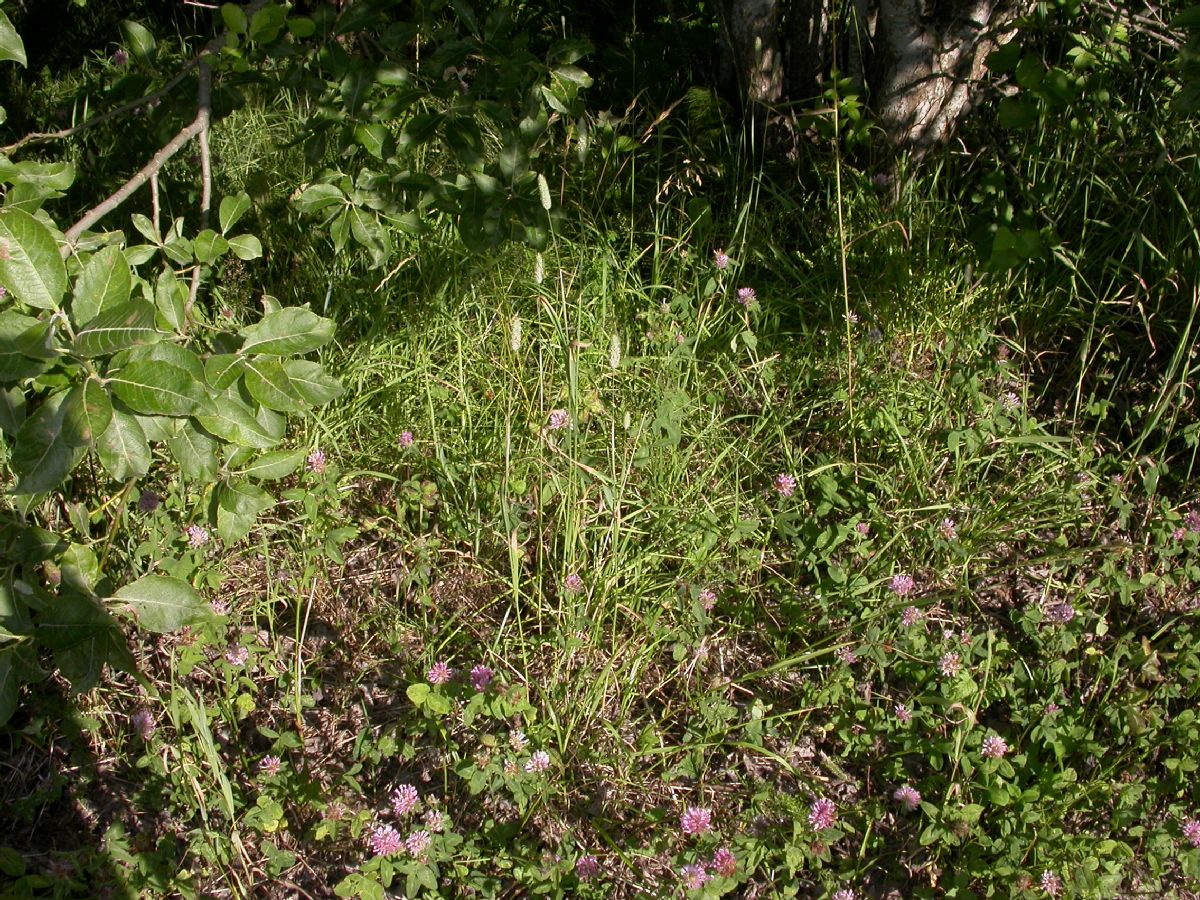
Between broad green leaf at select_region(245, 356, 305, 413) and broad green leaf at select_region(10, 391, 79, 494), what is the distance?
30 centimetres

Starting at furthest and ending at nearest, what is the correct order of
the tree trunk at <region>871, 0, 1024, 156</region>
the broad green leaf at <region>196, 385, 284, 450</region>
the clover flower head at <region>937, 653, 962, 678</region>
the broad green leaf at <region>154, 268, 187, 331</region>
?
the tree trunk at <region>871, 0, 1024, 156</region>
the clover flower head at <region>937, 653, 962, 678</region>
the broad green leaf at <region>154, 268, 187, 331</region>
the broad green leaf at <region>196, 385, 284, 450</region>

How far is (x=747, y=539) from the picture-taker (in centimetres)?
251

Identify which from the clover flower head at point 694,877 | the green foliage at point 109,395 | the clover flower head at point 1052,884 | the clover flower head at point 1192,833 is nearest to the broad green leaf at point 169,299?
the green foliage at point 109,395

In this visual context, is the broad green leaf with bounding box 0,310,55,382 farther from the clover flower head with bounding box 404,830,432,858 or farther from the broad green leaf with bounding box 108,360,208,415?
the clover flower head with bounding box 404,830,432,858

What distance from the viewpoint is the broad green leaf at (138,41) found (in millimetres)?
2092

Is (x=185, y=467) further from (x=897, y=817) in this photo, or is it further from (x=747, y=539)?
(x=897, y=817)

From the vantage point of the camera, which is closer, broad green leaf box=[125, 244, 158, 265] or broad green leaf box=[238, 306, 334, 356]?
broad green leaf box=[238, 306, 334, 356]

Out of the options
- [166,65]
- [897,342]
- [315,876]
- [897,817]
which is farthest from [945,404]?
[166,65]

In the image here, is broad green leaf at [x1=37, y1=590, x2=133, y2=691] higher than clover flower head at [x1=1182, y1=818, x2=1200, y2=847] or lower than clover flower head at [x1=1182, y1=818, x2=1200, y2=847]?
higher

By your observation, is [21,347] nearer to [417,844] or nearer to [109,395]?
[109,395]

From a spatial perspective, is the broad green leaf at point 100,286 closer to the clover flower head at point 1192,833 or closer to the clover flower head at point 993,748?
the clover flower head at point 993,748

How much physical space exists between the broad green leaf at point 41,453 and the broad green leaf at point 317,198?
92cm

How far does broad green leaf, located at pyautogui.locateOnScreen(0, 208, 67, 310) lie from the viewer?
1455 millimetres

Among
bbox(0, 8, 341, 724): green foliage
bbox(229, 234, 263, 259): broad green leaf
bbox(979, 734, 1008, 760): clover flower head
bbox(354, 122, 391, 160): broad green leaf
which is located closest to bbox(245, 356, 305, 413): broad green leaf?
bbox(0, 8, 341, 724): green foliage
